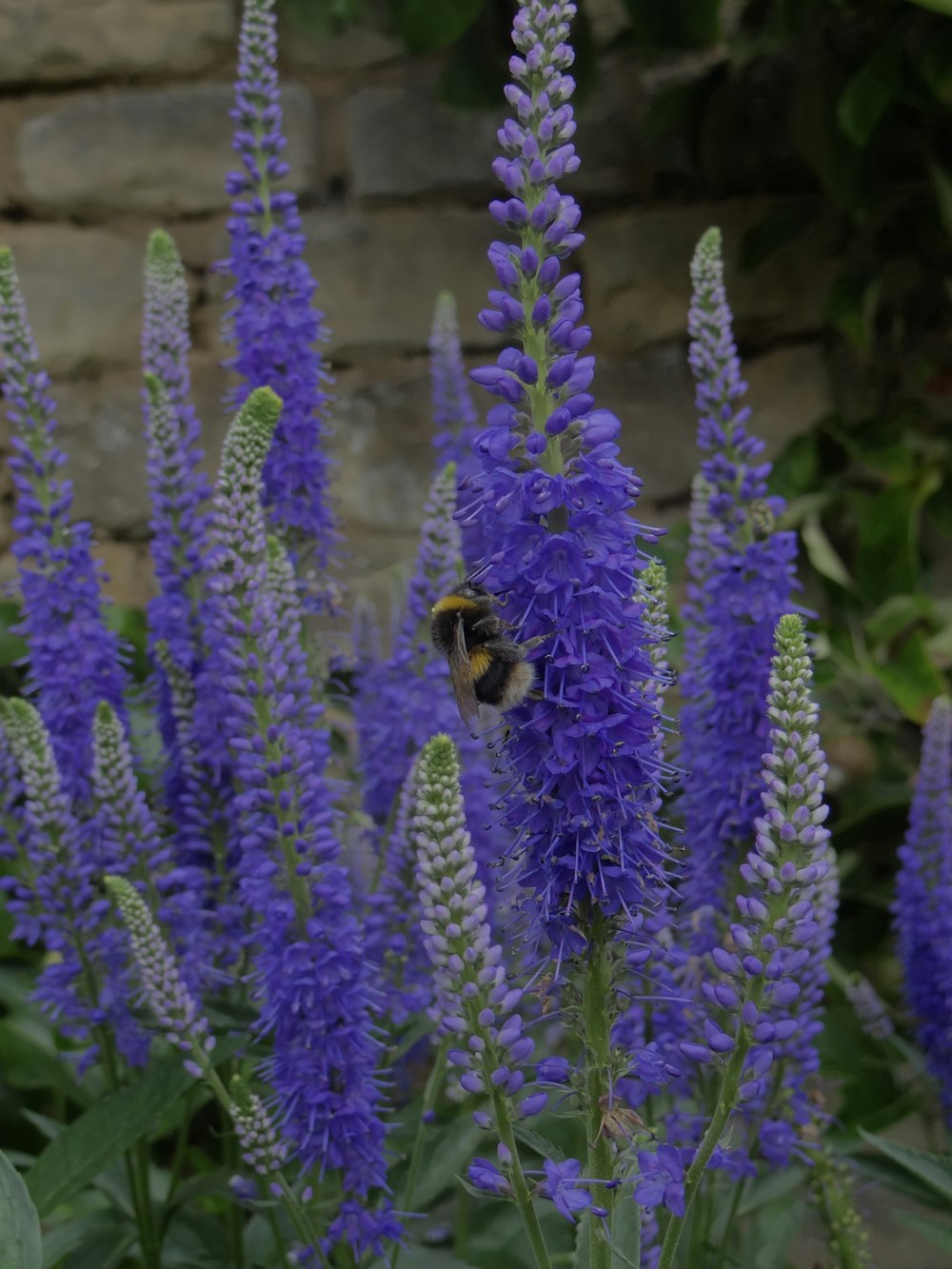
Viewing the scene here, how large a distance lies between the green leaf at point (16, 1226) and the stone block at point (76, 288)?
256 centimetres

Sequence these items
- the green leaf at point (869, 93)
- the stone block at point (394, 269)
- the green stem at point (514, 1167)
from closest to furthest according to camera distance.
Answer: the green stem at point (514, 1167), the green leaf at point (869, 93), the stone block at point (394, 269)

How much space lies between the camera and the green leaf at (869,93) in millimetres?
2945

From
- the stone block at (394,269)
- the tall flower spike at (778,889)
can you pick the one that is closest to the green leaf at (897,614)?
the stone block at (394,269)

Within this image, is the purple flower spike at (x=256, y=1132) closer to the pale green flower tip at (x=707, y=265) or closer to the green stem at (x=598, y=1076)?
the green stem at (x=598, y=1076)

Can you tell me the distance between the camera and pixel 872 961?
3129 mm

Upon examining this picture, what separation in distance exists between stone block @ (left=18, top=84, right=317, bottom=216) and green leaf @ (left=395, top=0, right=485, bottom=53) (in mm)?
412

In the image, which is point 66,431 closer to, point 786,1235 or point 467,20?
point 467,20

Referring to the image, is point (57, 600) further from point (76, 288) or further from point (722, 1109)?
point (76, 288)

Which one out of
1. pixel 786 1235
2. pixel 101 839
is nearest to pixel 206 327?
pixel 101 839

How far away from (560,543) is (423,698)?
3.12ft

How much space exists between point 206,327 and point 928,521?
6.01 feet

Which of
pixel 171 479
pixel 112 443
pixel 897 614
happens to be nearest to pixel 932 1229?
pixel 171 479

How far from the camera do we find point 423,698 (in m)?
2.02

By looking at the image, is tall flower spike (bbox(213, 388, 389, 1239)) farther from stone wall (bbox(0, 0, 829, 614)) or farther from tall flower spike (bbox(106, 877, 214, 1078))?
stone wall (bbox(0, 0, 829, 614))
